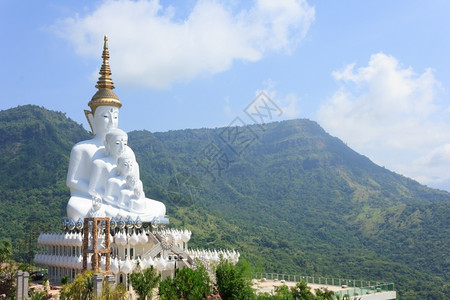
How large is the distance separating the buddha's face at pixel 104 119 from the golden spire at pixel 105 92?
339 millimetres

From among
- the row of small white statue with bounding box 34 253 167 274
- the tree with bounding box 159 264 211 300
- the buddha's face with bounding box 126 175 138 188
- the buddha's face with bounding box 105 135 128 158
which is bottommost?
the tree with bounding box 159 264 211 300

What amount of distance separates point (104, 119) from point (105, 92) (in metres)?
1.90

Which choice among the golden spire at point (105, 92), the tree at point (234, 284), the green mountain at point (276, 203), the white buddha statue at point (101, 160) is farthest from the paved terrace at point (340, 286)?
the golden spire at point (105, 92)

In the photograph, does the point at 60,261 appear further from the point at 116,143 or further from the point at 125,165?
the point at 116,143

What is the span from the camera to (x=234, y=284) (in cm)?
2384

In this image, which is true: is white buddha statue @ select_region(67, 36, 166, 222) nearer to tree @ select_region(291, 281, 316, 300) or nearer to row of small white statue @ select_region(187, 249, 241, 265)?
row of small white statue @ select_region(187, 249, 241, 265)

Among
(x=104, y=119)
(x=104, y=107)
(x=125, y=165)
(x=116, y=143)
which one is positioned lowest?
(x=125, y=165)

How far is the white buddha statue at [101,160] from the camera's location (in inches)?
1202

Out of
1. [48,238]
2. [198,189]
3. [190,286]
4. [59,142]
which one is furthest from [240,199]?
[190,286]

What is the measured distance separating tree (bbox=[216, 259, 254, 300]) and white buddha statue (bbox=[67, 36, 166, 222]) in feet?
28.0

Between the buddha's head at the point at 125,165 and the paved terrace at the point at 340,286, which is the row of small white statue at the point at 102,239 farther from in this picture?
the paved terrace at the point at 340,286

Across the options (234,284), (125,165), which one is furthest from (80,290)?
(125,165)

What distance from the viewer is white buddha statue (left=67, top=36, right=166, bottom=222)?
30.5m

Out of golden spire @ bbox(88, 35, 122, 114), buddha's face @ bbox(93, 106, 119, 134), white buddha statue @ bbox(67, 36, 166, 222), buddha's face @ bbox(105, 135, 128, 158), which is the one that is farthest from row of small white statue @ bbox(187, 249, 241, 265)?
golden spire @ bbox(88, 35, 122, 114)
